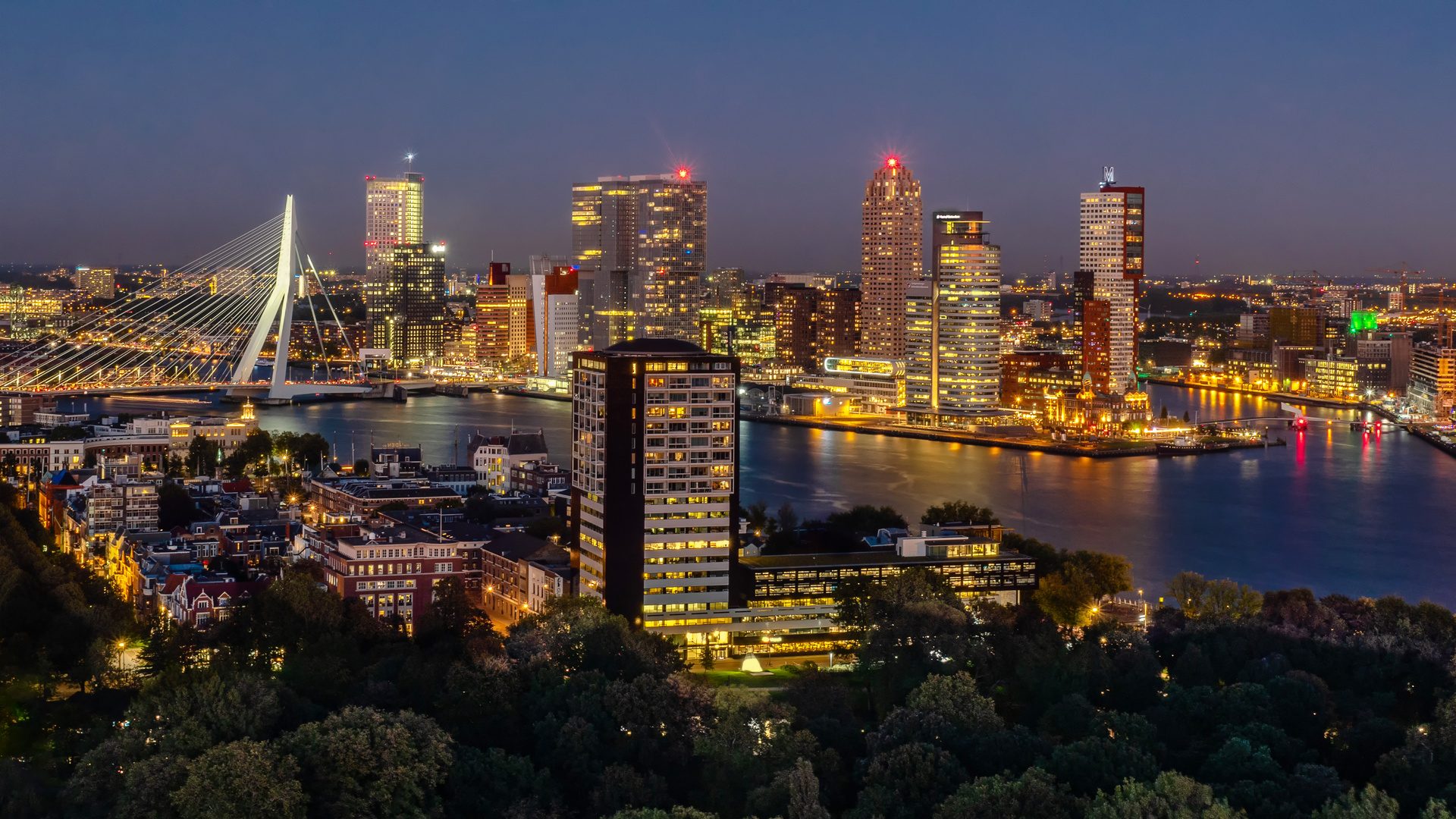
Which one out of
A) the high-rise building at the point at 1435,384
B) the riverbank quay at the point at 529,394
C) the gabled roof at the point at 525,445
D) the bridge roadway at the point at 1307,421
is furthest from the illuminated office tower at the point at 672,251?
the gabled roof at the point at 525,445

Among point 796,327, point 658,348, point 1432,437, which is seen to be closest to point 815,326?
point 796,327

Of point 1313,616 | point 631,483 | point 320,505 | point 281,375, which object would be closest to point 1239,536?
point 1313,616

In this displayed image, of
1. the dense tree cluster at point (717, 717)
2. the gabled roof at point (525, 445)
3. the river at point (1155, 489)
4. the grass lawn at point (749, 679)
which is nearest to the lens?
the dense tree cluster at point (717, 717)

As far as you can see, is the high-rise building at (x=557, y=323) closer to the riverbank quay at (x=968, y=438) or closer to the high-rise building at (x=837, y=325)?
the high-rise building at (x=837, y=325)

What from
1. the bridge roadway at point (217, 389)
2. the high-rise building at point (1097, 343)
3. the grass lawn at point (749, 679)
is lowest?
the grass lawn at point (749, 679)

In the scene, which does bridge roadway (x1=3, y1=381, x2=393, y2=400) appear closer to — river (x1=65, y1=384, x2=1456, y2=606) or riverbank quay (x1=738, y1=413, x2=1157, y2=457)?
river (x1=65, y1=384, x2=1456, y2=606)
